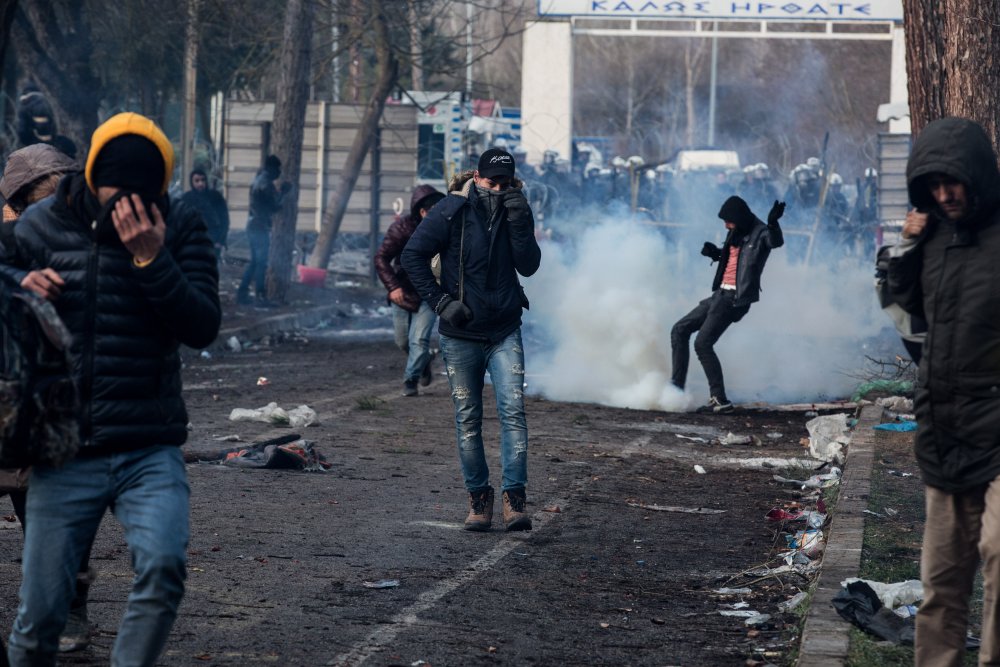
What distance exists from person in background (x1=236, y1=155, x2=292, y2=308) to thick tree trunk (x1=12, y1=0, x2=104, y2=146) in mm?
2975

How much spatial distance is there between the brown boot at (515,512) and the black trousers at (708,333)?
551 centimetres

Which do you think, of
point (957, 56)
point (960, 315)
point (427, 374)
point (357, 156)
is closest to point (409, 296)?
point (427, 374)

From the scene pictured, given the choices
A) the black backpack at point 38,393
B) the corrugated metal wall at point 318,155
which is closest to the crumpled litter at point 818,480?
the black backpack at point 38,393

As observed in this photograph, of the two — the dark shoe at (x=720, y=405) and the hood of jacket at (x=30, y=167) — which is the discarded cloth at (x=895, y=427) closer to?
the dark shoe at (x=720, y=405)

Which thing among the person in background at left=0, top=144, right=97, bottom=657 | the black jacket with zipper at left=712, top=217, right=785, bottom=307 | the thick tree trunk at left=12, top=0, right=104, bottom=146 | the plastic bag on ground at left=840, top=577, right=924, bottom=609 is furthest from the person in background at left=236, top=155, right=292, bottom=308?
the plastic bag on ground at left=840, top=577, right=924, bottom=609

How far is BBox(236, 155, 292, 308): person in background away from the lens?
20953 mm

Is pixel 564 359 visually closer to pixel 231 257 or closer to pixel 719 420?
pixel 719 420

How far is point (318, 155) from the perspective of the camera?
86.9ft

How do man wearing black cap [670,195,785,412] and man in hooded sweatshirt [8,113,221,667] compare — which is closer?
man in hooded sweatshirt [8,113,221,667]

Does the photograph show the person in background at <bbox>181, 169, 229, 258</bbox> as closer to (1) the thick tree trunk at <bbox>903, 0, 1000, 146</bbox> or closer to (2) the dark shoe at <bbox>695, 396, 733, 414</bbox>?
(2) the dark shoe at <bbox>695, 396, 733, 414</bbox>

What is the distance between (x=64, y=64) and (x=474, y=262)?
41.7 feet

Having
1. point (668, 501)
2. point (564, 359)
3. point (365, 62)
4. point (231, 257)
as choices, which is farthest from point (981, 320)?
point (365, 62)

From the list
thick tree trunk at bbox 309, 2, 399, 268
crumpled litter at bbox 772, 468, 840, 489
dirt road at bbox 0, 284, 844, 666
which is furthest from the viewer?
thick tree trunk at bbox 309, 2, 399, 268

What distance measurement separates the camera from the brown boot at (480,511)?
7.48m
